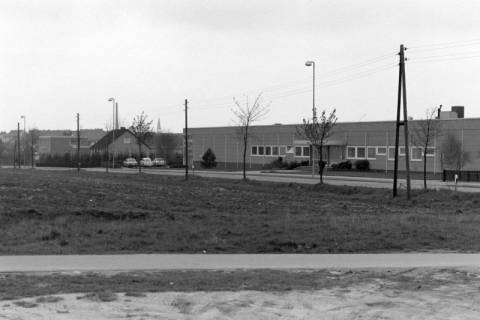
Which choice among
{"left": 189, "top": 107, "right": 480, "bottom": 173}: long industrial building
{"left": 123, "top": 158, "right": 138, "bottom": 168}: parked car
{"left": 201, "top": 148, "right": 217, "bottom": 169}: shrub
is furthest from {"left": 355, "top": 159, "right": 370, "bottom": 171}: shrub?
{"left": 123, "top": 158, "right": 138, "bottom": 168}: parked car

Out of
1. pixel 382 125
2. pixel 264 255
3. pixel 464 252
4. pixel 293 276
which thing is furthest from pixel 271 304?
pixel 382 125

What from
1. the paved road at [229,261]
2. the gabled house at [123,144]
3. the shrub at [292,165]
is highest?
the gabled house at [123,144]

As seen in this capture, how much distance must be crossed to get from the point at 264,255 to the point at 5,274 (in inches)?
163

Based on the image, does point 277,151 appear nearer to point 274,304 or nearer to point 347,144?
point 347,144

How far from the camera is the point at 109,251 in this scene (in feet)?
33.5

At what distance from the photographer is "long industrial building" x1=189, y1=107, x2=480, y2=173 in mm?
55500

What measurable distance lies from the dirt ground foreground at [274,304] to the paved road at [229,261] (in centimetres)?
151

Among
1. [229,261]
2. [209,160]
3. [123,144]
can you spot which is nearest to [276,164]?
[209,160]

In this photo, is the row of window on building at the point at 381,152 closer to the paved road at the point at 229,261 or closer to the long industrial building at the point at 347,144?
the long industrial building at the point at 347,144

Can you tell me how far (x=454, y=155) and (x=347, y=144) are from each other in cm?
1919

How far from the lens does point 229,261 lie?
9.39 m

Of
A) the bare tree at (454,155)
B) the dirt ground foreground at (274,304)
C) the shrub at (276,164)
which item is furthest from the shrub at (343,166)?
the dirt ground foreground at (274,304)

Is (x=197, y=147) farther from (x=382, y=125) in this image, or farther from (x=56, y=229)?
(x=56, y=229)

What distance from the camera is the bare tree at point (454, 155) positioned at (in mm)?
49938
